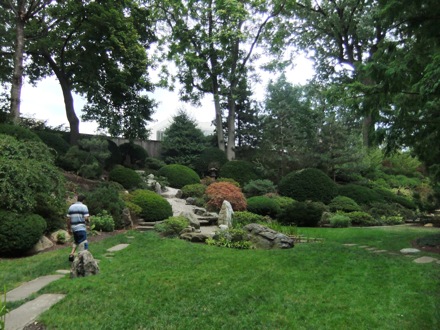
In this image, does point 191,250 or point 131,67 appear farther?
point 131,67

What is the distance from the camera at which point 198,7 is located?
2180 centimetres

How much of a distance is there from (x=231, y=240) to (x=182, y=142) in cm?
1409

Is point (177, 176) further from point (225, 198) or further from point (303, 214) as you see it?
point (303, 214)

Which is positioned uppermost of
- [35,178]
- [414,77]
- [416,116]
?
[414,77]

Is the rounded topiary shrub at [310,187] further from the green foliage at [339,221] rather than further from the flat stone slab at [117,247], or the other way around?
the flat stone slab at [117,247]

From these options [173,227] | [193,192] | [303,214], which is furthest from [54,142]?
[303,214]

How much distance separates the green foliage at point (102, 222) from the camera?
31.3ft

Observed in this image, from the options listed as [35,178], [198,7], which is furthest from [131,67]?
[35,178]

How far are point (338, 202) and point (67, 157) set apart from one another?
38.7 ft

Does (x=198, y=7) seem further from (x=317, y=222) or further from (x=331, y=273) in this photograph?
(x=331, y=273)

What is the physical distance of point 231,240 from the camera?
8.13m

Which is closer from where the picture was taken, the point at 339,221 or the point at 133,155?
the point at 339,221

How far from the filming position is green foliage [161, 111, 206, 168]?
2131cm

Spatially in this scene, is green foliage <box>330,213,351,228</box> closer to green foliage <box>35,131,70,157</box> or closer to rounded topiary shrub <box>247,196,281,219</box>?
rounded topiary shrub <box>247,196,281,219</box>
